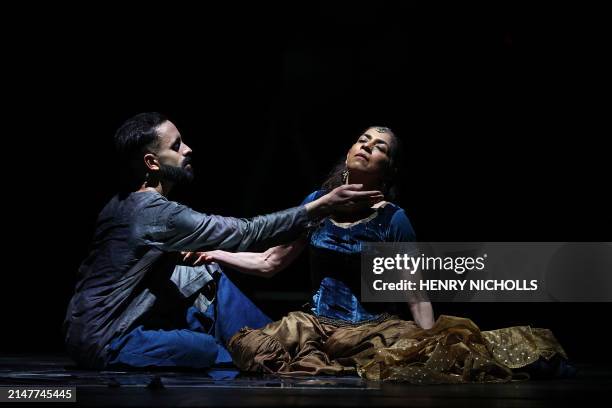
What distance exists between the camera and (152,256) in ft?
11.6

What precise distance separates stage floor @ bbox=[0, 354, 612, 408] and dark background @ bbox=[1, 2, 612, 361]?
1.95m

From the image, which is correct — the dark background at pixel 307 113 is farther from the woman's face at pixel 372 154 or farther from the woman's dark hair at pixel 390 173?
the woman's face at pixel 372 154

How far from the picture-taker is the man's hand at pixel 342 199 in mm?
3369

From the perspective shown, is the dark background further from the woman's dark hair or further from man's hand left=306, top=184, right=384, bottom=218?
man's hand left=306, top=184, right=384, bottom=218

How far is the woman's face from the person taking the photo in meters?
3.64

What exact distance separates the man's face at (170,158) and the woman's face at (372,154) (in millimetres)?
699

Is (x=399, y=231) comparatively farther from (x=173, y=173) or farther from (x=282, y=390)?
(x=282, y=390)

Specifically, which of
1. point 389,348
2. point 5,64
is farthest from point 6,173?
point 389,348

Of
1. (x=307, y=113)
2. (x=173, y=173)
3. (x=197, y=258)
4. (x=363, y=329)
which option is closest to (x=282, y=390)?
(x=363, y=329)

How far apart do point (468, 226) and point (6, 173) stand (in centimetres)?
286

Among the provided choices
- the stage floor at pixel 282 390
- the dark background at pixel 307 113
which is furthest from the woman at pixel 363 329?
the dark background at pixel 307 113

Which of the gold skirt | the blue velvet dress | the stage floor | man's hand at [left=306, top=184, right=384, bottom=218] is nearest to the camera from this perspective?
the stage floor

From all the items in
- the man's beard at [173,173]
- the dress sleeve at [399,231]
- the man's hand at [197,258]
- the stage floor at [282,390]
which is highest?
the man's beard at [173,173]

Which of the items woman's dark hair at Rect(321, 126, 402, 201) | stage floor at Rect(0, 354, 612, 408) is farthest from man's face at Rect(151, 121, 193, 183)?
stage floor at Rect(0, 354, 612, 408)
